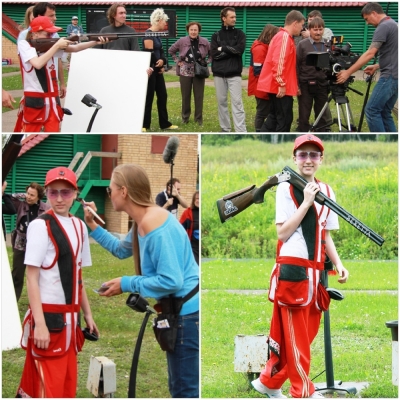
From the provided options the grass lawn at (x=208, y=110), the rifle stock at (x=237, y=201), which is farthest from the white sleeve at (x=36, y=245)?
the grass lawn at (x=208, y=110)

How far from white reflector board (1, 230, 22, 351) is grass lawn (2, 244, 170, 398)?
0.94 feet

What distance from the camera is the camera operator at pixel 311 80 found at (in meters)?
8.63

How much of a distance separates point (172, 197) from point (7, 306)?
147cm

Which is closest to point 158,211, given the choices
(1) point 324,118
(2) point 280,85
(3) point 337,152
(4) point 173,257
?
(4) point 173,257

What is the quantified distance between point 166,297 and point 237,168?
165cm

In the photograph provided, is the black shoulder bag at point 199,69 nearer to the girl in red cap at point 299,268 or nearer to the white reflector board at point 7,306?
the white reflector board at point 7,306

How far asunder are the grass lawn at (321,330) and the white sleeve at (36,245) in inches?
52.2

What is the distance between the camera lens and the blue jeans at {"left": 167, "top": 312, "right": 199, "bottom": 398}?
421cm

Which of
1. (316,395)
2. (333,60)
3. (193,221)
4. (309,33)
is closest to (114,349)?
(193,221)

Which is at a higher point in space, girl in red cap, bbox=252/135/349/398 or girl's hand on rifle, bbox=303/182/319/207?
girl's hand on rifle, bbox=303/182/319/207

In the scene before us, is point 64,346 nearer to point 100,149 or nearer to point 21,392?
point 21,392

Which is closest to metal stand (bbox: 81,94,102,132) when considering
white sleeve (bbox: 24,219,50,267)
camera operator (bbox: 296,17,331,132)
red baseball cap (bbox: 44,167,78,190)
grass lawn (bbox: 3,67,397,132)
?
grass lawn (bbox: 3,67,397,132)

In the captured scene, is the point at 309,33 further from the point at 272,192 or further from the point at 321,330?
the point at 321,330

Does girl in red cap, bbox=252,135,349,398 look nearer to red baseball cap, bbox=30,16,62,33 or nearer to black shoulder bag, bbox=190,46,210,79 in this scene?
red baseball cap, bbox=30,16,62,33
